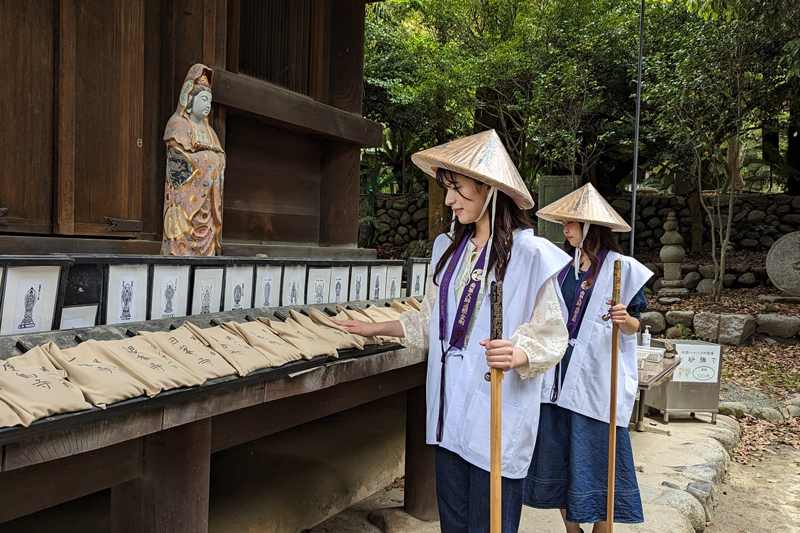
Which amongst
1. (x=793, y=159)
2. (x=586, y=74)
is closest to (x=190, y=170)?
(x=586, y=74)

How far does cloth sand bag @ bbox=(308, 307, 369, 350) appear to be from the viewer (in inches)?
95.3

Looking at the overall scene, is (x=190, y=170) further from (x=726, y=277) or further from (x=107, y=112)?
(x=726, y=277)

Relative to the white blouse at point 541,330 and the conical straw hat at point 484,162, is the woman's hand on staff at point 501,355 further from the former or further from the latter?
the conical straw hat at point 484,162

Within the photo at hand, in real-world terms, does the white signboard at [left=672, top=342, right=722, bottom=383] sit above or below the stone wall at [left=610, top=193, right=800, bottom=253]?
below

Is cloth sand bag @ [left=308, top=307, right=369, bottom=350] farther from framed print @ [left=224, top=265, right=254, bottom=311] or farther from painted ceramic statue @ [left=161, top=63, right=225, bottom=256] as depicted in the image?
painted ceramic statue @ [left=161, top=63, right=225, bottom=256]

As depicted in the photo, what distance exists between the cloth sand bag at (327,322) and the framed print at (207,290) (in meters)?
0.39

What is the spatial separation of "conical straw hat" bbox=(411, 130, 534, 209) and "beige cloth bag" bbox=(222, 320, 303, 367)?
2.72ft

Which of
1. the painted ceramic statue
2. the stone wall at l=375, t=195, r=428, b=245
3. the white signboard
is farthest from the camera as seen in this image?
the stone wall at l=375, t=195, r=428, b=245

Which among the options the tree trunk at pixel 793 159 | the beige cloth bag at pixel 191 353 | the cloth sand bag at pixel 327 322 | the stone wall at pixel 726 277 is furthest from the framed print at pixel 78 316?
the tree trunk at pixel 793 159

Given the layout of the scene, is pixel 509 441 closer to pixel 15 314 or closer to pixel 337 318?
pixel 337 318

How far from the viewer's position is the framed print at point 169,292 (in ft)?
7.04

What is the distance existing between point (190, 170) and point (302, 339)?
4.59ft

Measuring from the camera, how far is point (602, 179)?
1577 cm

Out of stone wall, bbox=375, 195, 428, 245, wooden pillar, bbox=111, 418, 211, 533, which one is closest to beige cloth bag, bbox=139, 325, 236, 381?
wooden pillar, bbox=111, 418, 211, 533
